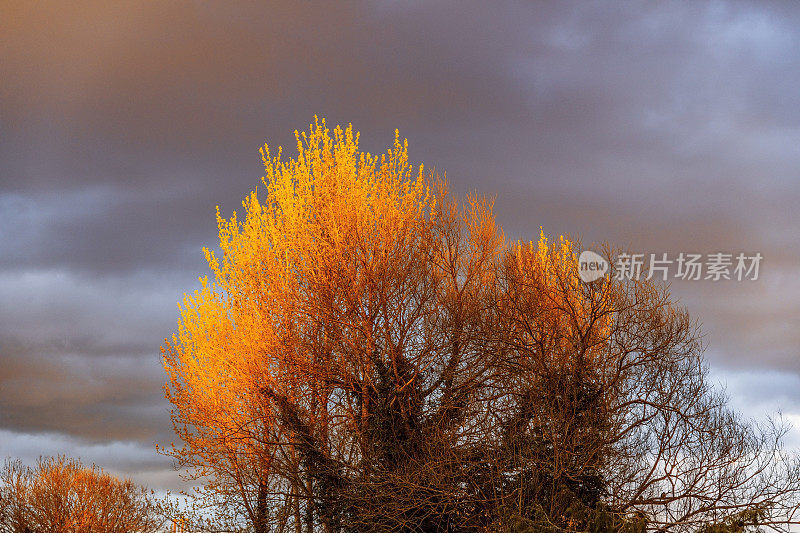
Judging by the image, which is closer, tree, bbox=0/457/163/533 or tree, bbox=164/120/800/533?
tree, bbox=164/120/800/533

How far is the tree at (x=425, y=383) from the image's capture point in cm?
1416

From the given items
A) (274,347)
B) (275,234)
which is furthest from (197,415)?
(275,234)

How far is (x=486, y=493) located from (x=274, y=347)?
584cm

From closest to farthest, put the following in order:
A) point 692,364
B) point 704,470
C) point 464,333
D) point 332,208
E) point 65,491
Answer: point 704,470 < point 692,364 < point 464,333 < point 332,208 < point 65,491

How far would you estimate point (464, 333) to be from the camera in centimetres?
1648

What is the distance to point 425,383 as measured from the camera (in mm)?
16359

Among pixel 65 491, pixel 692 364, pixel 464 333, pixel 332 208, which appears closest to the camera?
pixel 692 364

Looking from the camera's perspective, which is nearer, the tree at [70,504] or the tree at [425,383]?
the tree at [425,383]

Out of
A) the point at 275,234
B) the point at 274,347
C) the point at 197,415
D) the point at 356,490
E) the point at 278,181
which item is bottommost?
the point at 356,490

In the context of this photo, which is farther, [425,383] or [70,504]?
→ [70,504]

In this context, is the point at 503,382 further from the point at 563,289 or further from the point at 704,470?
the point at 704,470

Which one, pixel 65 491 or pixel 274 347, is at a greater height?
pixel 274 347

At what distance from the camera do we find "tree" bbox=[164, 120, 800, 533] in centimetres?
1416

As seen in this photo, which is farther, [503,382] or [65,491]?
[65,491]
